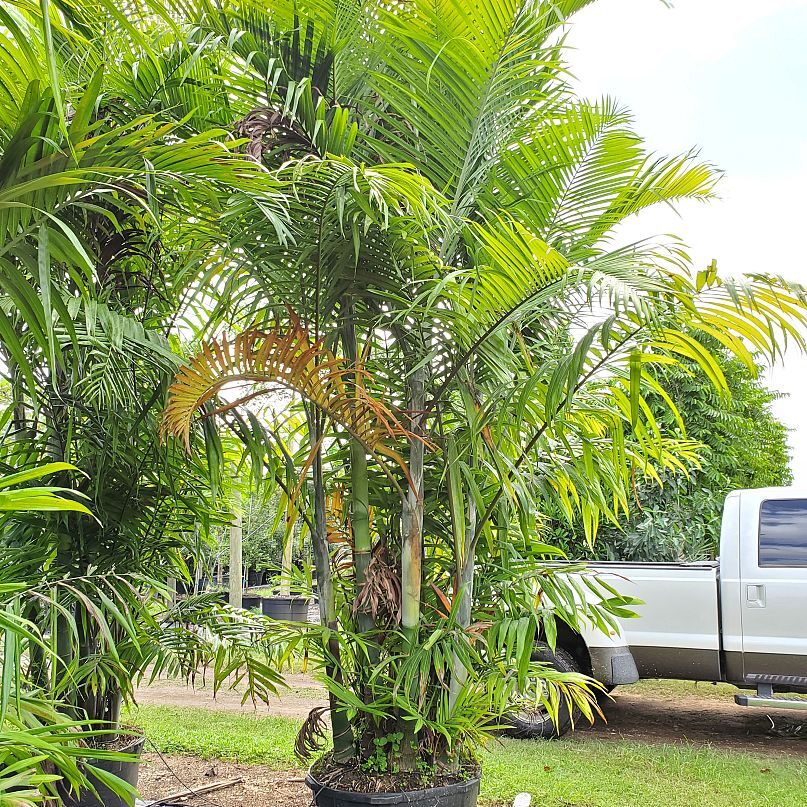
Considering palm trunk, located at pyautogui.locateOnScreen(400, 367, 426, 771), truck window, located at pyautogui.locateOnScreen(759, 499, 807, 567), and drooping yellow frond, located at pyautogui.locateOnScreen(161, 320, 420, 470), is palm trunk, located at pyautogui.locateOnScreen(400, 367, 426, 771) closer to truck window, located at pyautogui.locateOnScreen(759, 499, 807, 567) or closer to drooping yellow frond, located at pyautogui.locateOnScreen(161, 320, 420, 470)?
drooping yellow frond, located at pyautogui.locateOnScreen(161, 320, 420, 470)

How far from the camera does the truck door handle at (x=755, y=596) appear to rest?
202 inches

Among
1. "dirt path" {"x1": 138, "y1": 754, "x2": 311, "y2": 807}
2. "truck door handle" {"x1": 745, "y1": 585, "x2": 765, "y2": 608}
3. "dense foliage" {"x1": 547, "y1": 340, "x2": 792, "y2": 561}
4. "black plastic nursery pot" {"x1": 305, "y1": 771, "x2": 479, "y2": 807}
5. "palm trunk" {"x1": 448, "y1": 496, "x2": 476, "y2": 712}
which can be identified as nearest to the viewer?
"black plastic nursery pot" {"x1": 305, "y1": 771, "x2": 479, "y2": 807}

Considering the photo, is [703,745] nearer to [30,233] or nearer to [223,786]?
[223,786]

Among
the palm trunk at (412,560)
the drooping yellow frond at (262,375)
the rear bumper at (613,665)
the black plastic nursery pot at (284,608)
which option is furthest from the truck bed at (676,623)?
the black plastic nursery pot at (284,608)

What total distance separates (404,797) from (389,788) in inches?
3.5

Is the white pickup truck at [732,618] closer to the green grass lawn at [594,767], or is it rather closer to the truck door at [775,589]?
the truck door at [775,589]

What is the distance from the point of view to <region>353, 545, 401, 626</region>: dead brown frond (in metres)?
2.79

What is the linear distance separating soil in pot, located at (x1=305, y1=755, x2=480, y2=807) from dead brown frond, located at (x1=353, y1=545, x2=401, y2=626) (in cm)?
53

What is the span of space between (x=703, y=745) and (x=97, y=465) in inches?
171

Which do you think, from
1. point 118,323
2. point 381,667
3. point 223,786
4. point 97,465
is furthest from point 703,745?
point 118,323

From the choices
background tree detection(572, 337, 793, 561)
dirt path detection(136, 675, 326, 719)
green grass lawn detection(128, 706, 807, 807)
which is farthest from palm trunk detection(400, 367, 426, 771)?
background tree detection(572, 337, 793, 561)

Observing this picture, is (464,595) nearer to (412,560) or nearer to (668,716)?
(412,560)

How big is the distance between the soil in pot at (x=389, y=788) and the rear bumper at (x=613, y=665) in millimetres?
Answer: 2657

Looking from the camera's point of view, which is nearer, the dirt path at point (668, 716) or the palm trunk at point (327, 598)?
the palm trunk at point (327, 598)
